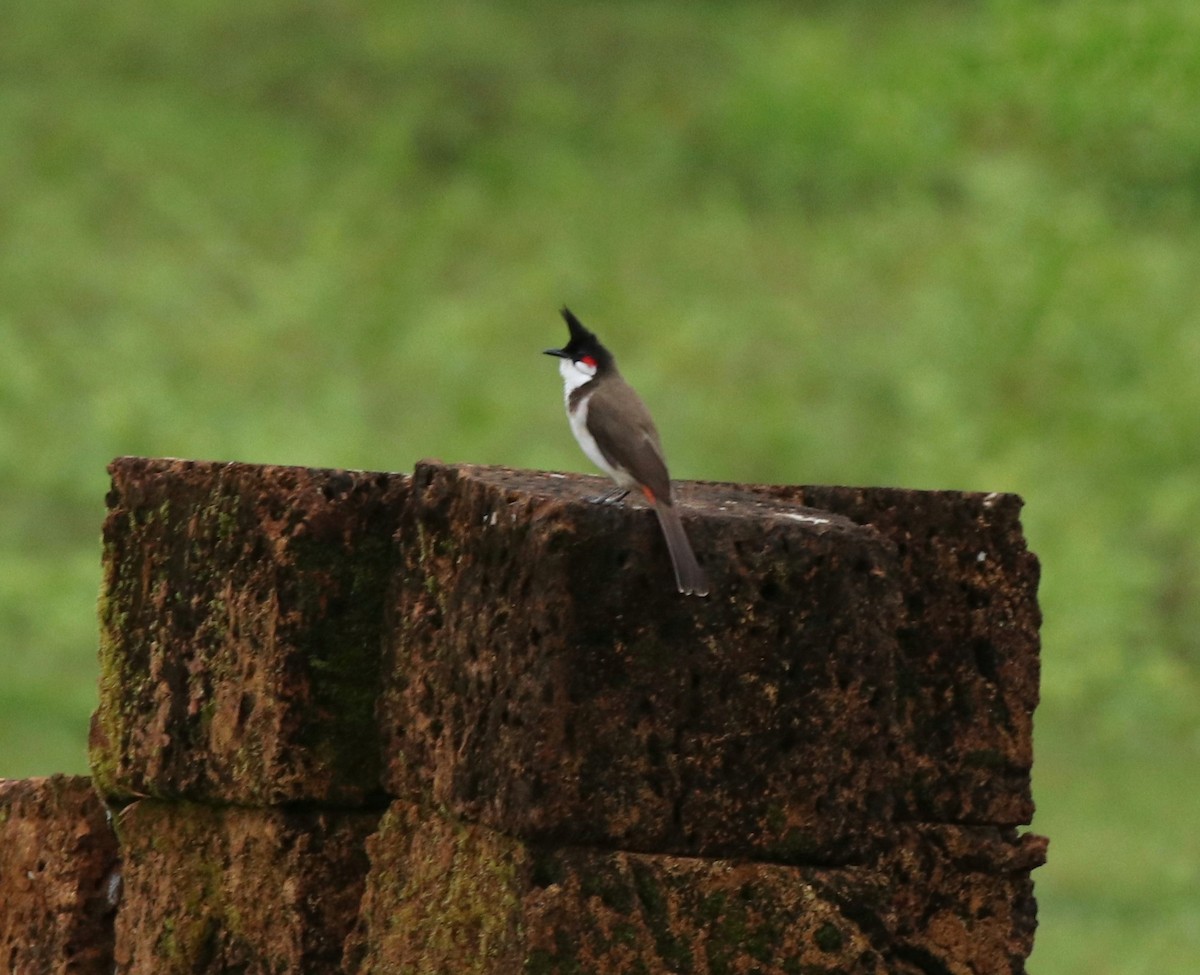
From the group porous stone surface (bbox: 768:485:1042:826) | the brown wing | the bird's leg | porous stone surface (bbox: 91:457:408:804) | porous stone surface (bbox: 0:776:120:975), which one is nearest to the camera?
the bird's leg

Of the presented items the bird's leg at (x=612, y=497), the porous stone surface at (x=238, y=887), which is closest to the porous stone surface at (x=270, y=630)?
the porous stone surface at (x=238, y=887)

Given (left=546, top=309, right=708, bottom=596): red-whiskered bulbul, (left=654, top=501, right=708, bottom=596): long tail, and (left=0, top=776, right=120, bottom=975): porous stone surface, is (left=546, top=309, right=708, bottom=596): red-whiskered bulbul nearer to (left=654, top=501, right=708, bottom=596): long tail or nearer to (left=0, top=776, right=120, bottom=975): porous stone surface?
(left=654, top=501, right=708, bottom=596): long tail

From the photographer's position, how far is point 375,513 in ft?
14.1

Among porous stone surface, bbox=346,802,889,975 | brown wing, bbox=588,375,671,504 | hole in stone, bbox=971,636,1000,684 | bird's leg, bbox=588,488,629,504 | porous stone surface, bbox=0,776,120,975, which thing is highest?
brown wing, bbox=588,375,671,504

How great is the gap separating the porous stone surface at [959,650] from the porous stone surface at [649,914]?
2.09ft

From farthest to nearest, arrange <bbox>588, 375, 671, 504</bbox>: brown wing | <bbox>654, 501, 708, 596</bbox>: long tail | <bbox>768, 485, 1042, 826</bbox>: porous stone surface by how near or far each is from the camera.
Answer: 1. <bbox>768, 485, 1042, 826</bbox>: porous stone surface
2. <bbox>588, 375, 671, 504</bbox>: brown wing
3. <bbox>654, 501, 708, 596</bbox>: long tail

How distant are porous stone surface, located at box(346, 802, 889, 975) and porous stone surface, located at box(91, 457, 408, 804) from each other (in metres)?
0.50

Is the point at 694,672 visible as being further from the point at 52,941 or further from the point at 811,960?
the point at 52,941

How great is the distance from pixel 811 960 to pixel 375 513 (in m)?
1.13

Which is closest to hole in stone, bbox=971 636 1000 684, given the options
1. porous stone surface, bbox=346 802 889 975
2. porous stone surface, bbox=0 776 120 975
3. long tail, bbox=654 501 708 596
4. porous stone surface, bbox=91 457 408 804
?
porous stone surface, bbox=346 802 889 975

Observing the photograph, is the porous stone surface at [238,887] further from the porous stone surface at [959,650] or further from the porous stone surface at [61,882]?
the porous stone surface at [959,650]

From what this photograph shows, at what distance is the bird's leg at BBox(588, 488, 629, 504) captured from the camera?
3.75 m

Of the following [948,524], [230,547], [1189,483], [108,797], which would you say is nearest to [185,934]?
[108,797]

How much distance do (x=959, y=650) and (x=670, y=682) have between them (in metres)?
0.96
